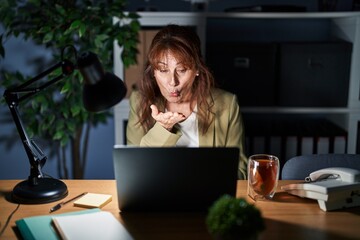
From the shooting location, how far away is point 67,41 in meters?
2.38

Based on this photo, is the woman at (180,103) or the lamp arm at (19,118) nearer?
the lamp arm at (19,118)

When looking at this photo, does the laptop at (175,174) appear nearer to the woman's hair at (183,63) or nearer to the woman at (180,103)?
the woman at (180,103)

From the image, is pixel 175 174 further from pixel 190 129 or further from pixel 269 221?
pixel 190 129

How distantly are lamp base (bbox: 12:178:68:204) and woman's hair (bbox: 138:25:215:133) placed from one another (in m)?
0.56

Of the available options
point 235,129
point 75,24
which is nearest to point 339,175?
point 235,129

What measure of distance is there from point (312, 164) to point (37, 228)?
3.11ft

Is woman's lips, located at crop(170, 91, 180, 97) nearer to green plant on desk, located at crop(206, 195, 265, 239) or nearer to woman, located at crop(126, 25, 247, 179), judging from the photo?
woman, located at crop(126, 25, 247, 179)

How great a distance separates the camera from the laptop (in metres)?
1.13

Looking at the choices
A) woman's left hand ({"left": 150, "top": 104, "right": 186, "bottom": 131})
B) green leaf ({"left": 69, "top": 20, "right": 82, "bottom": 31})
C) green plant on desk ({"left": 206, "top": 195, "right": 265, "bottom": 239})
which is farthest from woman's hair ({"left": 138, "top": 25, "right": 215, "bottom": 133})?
green plant on desk ({"left": 206, "top": 195, "right": 265, "bottom": 239})

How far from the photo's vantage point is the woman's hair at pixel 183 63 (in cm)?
177

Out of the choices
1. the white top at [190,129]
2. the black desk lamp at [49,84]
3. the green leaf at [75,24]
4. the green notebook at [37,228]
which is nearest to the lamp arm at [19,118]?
the black desk lamp at [49,84]

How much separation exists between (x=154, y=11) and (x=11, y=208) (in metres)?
1.45

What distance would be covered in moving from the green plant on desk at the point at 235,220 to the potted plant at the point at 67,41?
1506 millimetres

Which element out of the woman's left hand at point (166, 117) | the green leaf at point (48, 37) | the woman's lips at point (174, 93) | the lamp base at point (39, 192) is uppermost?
the green leaf at point (48, 37)
